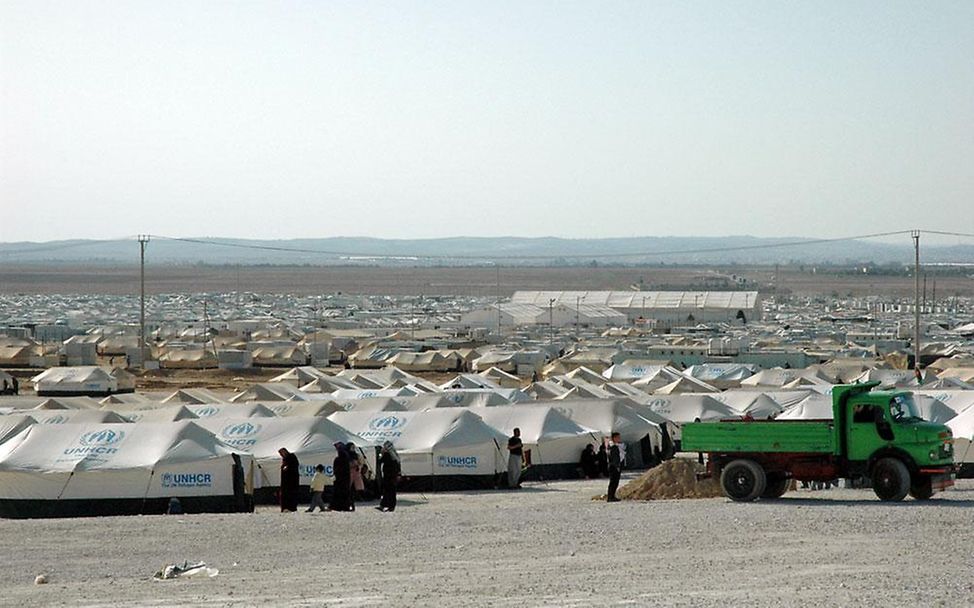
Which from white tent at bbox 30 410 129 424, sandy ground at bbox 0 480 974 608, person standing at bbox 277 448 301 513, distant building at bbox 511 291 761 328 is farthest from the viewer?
distant building at bbox 511 291 761 328

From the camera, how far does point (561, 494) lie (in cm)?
2370

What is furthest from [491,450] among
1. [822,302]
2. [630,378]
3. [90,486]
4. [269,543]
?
[822,302]

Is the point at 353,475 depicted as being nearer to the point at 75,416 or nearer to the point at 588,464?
the point at 588,464

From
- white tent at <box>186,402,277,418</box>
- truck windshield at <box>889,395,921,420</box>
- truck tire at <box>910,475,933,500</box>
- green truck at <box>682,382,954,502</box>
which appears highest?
truck windshield at <box>889,395,921,420</box>

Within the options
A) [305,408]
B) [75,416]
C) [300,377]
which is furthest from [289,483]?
[300,377]

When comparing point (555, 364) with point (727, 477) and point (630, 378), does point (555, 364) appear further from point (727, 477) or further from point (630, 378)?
point (727, 477)

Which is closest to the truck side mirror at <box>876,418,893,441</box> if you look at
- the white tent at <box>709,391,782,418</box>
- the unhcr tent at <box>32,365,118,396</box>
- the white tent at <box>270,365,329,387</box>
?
the white tent at <box>709,391,782,418</box>

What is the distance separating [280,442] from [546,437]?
4.99 metres

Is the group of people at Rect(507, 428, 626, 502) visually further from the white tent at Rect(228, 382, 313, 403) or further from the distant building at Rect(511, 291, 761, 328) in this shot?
the distant building at Rect(511, 291, 761, 328)

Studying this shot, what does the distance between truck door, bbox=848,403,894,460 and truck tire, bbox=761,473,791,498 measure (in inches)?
37.9

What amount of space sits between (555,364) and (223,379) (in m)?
12.2

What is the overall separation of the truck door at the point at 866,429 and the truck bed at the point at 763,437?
0.76 feet

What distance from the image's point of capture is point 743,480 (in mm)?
19250

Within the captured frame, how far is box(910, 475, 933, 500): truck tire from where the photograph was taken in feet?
61.5
